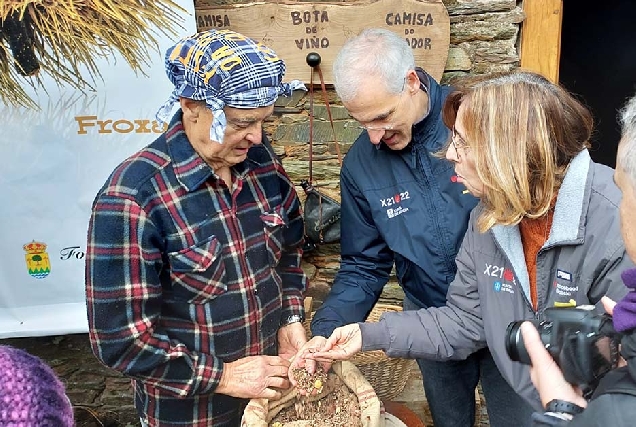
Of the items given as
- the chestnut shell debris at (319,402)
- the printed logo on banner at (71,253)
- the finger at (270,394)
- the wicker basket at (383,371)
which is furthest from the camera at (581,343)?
the printed logo on banner at (71,253)

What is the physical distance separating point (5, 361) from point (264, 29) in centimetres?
262

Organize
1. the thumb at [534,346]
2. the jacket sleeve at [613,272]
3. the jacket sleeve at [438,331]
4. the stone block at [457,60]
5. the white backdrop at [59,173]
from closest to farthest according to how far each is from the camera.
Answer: the thumb at [534,346] → the jacket sleeve at [613,272] → the jacket sleeve at [438,331] → the white backdrop at [59,173] → the stone block at [457,60]

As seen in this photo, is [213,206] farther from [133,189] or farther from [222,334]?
[222,334]

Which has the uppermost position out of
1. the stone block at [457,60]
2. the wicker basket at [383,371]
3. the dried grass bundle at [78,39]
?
the dried grass bundle at [78,39]

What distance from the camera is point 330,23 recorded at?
3352 mm

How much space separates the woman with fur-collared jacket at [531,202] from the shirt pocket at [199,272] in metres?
0.83

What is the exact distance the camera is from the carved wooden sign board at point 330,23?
3.30 meters

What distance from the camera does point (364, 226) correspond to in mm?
2492

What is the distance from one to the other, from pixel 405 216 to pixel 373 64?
0.59 m

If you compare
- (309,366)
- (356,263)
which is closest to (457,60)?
(356,263)

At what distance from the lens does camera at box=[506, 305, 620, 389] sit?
1.42m

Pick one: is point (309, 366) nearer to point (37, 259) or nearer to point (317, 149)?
point (37, 259)

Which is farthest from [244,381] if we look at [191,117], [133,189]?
[191,117]

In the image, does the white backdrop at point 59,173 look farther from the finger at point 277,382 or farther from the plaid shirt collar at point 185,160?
the finger at point 277,382
